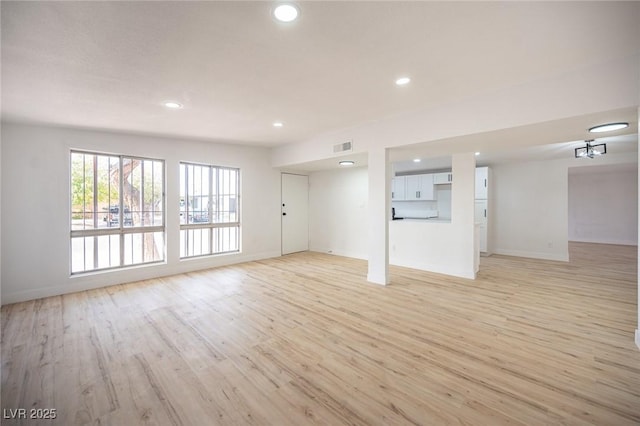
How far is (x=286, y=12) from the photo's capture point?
71.0 inches

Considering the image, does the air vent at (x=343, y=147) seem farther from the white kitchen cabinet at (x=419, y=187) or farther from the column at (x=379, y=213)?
the white kitchen cabinet at (x=419, y=187)

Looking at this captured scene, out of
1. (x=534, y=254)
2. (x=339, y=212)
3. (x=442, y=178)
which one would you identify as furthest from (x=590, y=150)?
(x=339, y=212)

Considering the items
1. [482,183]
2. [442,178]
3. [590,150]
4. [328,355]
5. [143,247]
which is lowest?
[328,355]

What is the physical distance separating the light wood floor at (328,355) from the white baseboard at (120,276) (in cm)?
25

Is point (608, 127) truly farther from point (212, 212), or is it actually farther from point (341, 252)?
point (212, 212)

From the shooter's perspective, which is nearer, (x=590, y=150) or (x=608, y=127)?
(x=608, y=127)

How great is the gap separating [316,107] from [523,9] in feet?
7.49

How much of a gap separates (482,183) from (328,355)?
6580 millimetres

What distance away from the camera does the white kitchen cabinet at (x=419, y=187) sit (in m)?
8.06

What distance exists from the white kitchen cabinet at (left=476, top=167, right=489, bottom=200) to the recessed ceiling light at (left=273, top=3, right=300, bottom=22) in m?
6.77

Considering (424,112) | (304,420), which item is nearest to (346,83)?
(424,112)

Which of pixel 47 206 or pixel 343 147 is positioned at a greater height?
pixel 343 147

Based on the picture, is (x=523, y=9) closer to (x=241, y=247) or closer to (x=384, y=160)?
(x=384, y=160)

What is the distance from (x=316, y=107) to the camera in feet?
11.9
